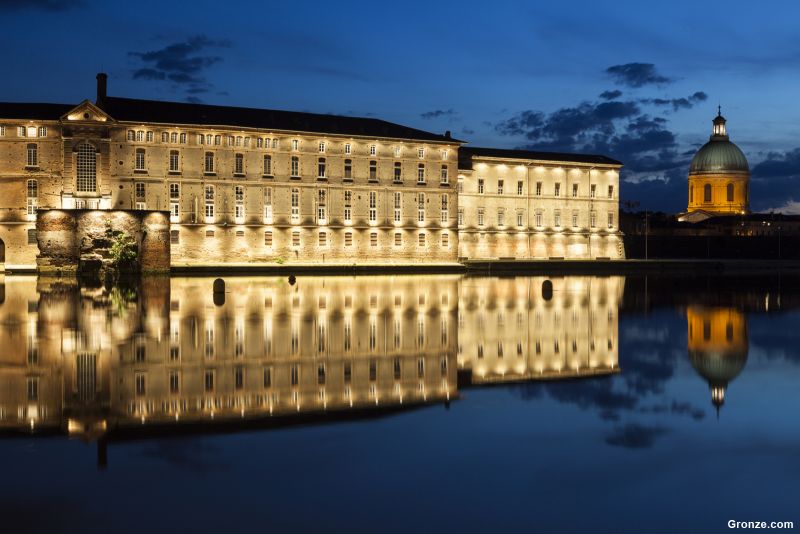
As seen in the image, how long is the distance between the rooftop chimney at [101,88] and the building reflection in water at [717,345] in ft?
167

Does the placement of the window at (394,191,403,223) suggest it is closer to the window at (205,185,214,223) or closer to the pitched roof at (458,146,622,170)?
the pitched roof at (458,146,622,170)

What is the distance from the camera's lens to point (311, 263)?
2795 inches

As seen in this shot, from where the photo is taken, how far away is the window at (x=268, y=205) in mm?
69875

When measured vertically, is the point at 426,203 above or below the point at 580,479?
above

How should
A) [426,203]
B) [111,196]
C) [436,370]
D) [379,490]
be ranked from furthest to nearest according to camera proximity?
[426,203] → [111,196] → [436,370] → [379,490]

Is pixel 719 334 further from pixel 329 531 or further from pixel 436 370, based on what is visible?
pixel 329 531

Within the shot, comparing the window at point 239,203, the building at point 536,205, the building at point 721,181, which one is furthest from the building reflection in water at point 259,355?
the building at point 721,181

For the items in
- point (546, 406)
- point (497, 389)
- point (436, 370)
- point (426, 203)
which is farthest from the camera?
point (426, 203)

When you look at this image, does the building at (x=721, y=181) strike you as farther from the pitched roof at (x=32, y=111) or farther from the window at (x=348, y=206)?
the pitched roof at (x=32, y=111)

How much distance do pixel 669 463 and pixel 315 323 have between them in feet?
52.7

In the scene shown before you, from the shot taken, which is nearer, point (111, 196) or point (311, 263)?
point (111, 196)

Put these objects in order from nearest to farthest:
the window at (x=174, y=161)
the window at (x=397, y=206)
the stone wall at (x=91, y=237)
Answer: the stone wall at (x=91, y=237) → the window at (x=174, y=161) → the window at (x=397, y=206)

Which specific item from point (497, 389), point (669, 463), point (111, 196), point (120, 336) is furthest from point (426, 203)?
point (669, 463)

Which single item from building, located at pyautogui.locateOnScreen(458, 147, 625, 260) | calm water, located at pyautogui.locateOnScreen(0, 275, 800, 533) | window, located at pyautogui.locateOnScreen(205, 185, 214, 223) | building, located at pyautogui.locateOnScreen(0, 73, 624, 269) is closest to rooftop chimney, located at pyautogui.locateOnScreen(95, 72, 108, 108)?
building, located at pyautogui.locateOnScreen(0, 73, 624, 269)
